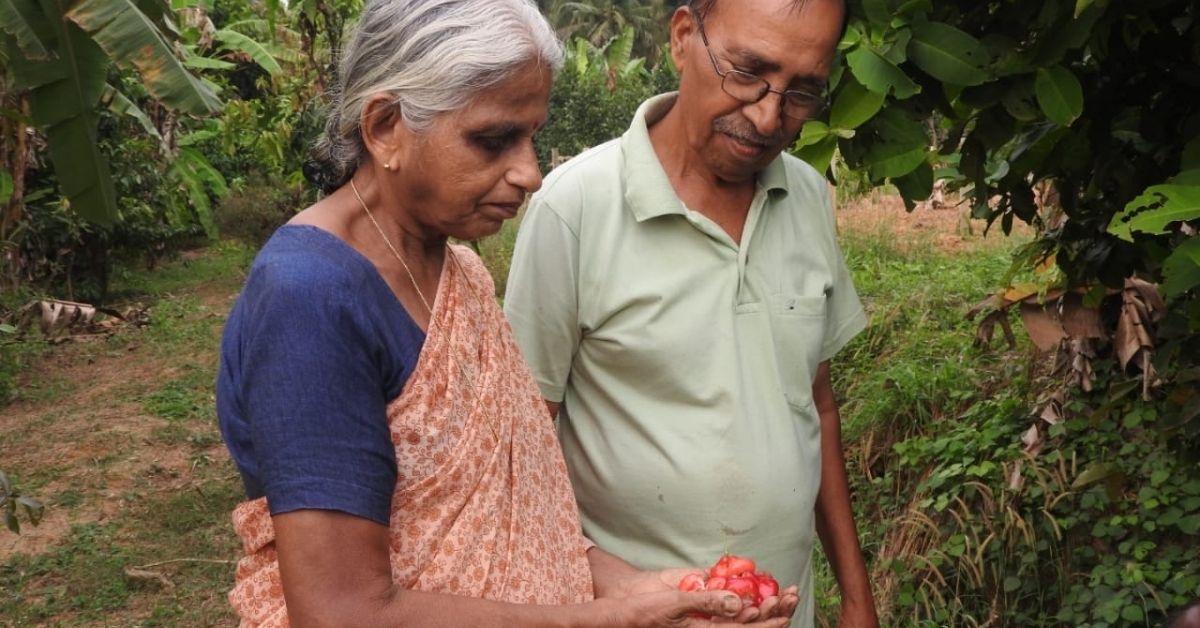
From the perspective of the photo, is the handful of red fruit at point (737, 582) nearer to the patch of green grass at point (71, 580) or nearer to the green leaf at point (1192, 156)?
the green leaf at point (1192, 156)

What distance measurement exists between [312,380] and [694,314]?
0.87m

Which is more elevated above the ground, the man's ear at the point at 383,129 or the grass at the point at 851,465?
the man's ear at the point at 383,129

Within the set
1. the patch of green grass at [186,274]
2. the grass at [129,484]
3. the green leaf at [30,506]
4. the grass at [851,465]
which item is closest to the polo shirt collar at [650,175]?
the grass at [851,465]

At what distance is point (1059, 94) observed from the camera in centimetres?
203

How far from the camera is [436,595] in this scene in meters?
1.56

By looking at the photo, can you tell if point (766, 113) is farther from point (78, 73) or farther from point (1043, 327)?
point (1043, 327)

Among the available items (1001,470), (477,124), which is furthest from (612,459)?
(1001,470)

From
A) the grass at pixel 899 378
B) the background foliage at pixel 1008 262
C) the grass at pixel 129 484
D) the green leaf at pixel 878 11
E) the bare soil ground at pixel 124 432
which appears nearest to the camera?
the green leaf at pixel 878 11

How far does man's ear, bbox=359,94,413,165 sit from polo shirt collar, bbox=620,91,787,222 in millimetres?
638

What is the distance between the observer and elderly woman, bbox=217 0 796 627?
144cm

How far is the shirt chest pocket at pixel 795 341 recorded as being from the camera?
2.19 meters

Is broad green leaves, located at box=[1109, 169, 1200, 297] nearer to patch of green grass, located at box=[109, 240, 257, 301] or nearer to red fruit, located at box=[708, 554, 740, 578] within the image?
red fruit, located at box=[708, 554, 740, 578]

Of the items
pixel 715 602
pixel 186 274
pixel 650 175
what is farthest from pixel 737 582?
pixel 186 274

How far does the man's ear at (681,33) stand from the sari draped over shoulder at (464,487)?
27.0 inches
